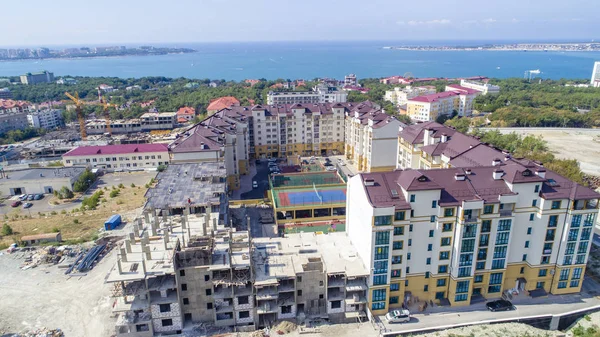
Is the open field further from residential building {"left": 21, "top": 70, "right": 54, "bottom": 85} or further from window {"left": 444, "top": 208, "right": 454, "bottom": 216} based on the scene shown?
residential building {"left": 21, "top": 70, "right": 54, "bottom": 85}

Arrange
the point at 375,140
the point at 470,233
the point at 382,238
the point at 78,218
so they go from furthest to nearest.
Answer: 1. the point at 375,140
2. the point at 78,218
3. the point at 470,233
4. the point at 382,238

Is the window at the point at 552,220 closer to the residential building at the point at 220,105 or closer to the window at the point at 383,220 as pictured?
the window at the point at 383,220

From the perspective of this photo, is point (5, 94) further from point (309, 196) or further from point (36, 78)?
point (309, 196)

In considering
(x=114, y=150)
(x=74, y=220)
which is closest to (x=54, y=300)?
(x=74, y=220)

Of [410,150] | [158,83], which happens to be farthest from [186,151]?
[158,83]

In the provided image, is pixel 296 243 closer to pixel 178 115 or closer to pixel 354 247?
pixel 354 247

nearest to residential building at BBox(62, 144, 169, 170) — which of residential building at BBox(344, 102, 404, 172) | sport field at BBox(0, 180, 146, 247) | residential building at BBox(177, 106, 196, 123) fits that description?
sport field at BBox(0, 180, 146, 247)
